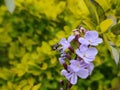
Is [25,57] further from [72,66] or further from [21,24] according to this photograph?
[72,66]

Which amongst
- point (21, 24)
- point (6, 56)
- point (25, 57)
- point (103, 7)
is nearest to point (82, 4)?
point (103, 7)

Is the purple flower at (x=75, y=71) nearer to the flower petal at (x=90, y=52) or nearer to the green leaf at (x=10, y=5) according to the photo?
the flower petal at (x=90, y=52)

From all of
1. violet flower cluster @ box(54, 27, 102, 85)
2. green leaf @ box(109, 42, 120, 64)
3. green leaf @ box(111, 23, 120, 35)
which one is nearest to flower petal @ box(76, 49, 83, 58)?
violet flower cluster @ box(54, 27, 102, 85)

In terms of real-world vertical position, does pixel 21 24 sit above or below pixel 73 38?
above

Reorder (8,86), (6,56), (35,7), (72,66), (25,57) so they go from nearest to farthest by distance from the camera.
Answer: (72,66) → (8,86) → (25,57) → (35,7) → (6,56)

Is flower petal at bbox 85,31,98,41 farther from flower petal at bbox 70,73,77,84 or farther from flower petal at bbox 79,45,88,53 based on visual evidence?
flower petal at bbox 70,73,77,84

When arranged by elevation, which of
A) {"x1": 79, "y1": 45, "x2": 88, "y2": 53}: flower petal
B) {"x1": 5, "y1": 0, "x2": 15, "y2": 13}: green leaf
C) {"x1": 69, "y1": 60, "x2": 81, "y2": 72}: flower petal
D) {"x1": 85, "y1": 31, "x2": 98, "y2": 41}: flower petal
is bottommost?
{"x1": 69, "y1": 60, "x2": 81, "y2": 72}: flower petal

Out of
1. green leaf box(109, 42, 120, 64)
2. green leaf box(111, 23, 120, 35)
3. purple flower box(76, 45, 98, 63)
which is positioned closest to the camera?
purple flower box(76, 45, 98, 63)

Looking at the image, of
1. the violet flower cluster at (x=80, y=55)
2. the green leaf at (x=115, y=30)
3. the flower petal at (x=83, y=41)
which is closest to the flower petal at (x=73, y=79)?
the violet flower cluster at (x=80, y=55)
